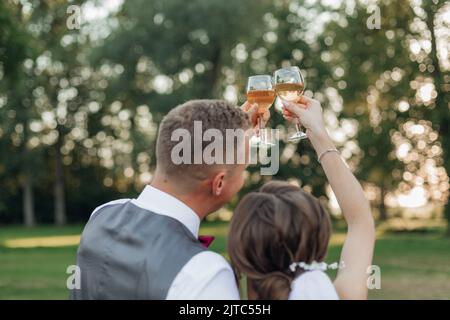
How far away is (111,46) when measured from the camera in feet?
116

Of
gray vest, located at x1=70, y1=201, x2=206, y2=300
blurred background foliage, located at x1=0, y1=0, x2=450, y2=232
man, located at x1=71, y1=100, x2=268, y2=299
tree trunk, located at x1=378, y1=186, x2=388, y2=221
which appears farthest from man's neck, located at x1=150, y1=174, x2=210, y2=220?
tree trunk, located at x1=378, y1=186, x2=388, y2=221

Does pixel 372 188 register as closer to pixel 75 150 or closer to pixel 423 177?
pixel 423 177

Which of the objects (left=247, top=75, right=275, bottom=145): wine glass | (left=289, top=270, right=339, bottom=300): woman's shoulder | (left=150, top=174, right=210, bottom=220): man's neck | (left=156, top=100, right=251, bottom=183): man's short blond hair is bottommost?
(left=289, top=270, right=339, bottom=300): woman's shoulder

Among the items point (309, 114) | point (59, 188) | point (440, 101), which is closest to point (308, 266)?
point (309, 114)

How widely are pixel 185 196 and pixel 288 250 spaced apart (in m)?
0.44

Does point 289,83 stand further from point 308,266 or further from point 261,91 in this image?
point 308,266

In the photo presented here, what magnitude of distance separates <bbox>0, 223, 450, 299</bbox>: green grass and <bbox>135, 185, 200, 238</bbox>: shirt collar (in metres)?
7.08

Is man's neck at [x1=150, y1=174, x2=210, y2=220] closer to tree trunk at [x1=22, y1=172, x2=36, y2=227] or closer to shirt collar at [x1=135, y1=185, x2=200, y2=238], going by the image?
shirt collar at [x1=135, y1=185, x2=200, y2=238]

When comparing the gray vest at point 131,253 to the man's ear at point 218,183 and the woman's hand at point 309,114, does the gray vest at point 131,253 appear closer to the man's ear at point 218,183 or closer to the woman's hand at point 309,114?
the man's ear at point 218,183

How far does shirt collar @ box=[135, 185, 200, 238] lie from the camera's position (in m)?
2.52

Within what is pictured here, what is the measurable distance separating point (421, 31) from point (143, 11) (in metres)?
13.3

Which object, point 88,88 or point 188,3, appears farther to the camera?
point 88,88

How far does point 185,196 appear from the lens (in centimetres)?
258

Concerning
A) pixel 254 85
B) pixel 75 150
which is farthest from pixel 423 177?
pixel 254 85
